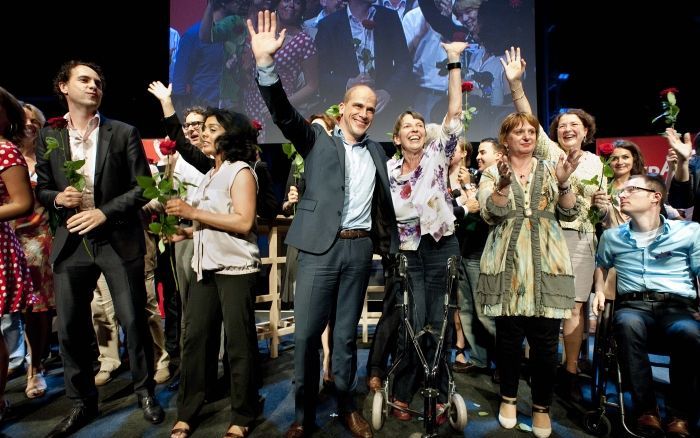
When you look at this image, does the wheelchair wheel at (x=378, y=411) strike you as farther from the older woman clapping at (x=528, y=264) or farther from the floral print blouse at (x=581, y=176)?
the floral print blouse at (x=581, y=176)

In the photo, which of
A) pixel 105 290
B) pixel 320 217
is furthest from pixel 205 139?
pixel 105 290

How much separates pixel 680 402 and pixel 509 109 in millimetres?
4448

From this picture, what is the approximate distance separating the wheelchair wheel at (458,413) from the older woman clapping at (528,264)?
0.46m

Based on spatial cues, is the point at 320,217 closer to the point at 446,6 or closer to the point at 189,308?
the point at 189,308

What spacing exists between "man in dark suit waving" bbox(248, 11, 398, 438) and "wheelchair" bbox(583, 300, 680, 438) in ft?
4.09

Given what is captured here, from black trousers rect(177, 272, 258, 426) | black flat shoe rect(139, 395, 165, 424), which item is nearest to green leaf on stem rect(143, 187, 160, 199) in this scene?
black trousers rect(177, 272, 258, 426)

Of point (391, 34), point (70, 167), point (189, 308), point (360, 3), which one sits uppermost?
point (360, 3)

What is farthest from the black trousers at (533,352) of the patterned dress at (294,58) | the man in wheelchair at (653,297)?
the patterned dress at (294,58)

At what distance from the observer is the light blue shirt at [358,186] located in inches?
92.2

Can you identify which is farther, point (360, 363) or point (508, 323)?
point (360, 363)

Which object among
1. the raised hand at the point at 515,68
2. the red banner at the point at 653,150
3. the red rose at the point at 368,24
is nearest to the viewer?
the raised hand at the point at 515,68

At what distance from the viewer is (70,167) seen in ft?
7.83

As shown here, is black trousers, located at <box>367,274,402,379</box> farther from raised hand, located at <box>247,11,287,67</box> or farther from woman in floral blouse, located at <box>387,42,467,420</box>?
raised hand, located at <box>247,11,287,67</box>

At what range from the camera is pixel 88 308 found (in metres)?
2.59
